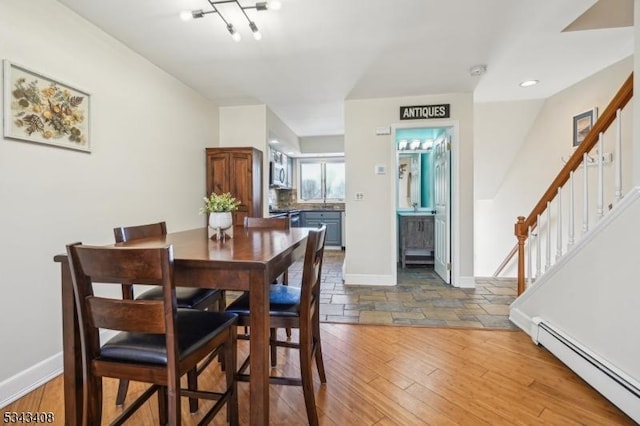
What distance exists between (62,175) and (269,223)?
1432 millimetres

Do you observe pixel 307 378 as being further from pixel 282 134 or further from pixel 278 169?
pixel 278 169

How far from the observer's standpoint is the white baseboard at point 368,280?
3.82 metres

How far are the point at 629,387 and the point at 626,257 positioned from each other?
2.11 feet

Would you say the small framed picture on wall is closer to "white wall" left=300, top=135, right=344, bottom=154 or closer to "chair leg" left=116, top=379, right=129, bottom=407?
"white wall" left=300, top=135, right=344, bottom=154

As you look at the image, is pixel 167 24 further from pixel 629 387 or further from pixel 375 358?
pixel 629 387

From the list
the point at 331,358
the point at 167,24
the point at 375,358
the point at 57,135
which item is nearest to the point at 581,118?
the point at 375,358

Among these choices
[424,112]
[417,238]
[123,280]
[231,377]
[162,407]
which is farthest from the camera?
[417,238]

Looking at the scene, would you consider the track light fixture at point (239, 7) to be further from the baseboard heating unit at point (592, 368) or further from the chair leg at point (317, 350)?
the baseboard heating unit at point (592, 368)

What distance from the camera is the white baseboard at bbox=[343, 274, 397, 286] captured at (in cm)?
382

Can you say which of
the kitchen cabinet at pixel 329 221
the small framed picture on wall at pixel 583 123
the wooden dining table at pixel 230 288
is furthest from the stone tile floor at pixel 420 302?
the kitchen cabinet at pixel 329 221

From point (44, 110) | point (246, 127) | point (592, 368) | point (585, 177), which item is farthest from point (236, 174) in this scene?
point (592, 368)

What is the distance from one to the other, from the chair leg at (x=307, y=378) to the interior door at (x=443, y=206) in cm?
291

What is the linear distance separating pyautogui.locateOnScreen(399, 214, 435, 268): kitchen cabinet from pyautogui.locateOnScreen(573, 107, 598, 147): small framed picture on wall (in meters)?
1.98

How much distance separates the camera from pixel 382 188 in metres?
3.81
